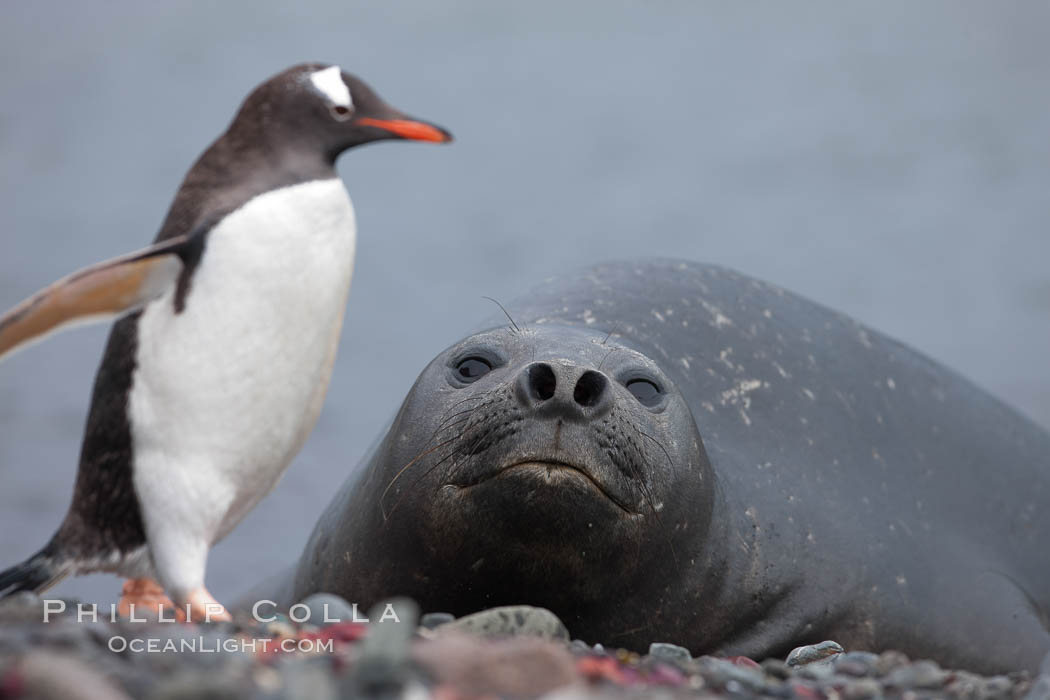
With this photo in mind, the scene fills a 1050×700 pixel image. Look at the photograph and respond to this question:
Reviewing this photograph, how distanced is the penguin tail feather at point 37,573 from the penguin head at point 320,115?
0.99 m

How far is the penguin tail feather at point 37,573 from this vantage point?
288 cm

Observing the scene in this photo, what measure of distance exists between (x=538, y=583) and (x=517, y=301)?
4.53ft

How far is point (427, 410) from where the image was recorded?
3.00 m

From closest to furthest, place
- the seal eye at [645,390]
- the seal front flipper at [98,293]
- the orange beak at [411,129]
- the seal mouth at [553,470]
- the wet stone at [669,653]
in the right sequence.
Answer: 1. the wet stone at [669,653]
2. the seal mouth at [553,470]
3. the seal front flipper at [98,293]
4. the seal eye at [645,390]
5. the orange beak at [411,129]

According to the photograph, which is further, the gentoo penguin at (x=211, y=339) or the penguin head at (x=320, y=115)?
the penguin head at (x=320, y=115)

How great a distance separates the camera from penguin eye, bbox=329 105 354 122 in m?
3.06

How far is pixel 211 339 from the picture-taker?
292 cm

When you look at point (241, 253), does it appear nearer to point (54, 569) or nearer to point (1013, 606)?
point (54, 569)

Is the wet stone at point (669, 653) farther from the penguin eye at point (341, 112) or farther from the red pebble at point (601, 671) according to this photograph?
the penguin eye at point (341, 112)

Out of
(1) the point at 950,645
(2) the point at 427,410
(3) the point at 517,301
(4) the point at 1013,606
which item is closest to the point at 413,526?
(2) the point at 427,410

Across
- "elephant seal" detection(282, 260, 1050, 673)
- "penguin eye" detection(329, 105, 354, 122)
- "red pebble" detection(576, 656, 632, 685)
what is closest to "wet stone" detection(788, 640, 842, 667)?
"elephant seal" detection(282, 260, 1050, 673)

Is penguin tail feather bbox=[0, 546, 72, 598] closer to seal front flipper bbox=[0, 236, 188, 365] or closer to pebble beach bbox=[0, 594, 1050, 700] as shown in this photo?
seal front flipper bbox=[0, 236, 188, 365]

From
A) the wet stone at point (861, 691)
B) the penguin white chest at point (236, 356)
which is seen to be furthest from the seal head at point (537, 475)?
the wet stone at point (861, 691)

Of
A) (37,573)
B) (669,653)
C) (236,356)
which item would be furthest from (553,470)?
→ (37,573)
